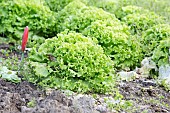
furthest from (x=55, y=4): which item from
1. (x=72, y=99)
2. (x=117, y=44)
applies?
(x=72, y=99)

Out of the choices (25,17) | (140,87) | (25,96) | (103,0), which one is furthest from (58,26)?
(25,96)

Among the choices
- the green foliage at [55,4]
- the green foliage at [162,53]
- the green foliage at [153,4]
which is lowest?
the green foliage at [162,53]

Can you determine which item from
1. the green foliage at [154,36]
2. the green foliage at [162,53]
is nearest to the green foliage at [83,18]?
the green foliage at [154,36]

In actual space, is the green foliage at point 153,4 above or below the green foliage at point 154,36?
above

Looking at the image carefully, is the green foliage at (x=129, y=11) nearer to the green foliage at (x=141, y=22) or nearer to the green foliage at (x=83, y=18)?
the green foliage at (x=141, y=22)

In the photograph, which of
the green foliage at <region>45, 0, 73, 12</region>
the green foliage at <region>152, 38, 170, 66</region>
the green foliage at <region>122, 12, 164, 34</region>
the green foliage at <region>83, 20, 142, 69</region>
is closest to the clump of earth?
the green foliage at <region>152, 38, 170, 66</region>

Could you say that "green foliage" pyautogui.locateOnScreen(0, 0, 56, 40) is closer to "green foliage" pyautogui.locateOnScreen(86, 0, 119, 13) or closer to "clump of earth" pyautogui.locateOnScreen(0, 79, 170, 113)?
"green foliage" pyautogui.locateOnScreen(86, 0, 119, 13)
